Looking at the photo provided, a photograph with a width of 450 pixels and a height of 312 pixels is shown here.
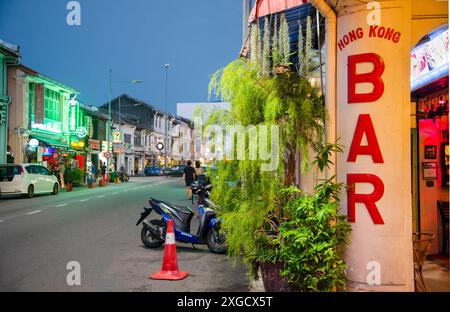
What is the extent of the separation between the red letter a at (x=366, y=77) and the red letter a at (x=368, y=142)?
21 centimetres

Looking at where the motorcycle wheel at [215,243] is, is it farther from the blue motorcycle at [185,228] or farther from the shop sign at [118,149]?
the shop sign at [118,149]

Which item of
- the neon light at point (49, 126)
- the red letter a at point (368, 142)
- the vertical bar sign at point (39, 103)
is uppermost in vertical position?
the vertical bar sign at point (39, 103)

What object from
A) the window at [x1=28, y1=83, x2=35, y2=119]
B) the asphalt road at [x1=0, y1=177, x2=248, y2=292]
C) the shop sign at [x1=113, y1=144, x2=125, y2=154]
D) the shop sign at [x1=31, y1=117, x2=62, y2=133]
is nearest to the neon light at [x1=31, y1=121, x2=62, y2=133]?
the shop sign at [x1=31, y1=117, x2=62, y2=133]

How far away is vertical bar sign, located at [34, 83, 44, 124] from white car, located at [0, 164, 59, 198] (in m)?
9.32

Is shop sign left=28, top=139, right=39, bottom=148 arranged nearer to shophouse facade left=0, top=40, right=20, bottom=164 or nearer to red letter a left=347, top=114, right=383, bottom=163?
shophouse facade left=0, top=40, right=20, bottom=164

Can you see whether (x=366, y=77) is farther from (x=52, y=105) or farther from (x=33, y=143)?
(x=52, y=105)

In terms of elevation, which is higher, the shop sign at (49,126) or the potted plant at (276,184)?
the shop sign at (49,126)

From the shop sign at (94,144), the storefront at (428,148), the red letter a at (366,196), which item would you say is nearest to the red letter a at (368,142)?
the red letter a at (366,196)

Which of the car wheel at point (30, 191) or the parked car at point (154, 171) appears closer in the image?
the car wheel at point (30, 191)

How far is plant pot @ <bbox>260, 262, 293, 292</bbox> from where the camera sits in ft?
16.8

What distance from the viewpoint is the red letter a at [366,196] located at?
5039 mm

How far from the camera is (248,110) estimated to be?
5492 mm

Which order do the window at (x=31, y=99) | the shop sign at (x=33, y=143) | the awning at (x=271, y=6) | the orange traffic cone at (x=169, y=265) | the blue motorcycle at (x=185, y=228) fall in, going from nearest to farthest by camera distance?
the awning at (x=271, y=6)
the orange traffic cone at (x=169, y=265)
the blue motorcycle at (x=185, y=228)
the shop sign at (x=33, y=143)
the window at (x=31, y=99)
